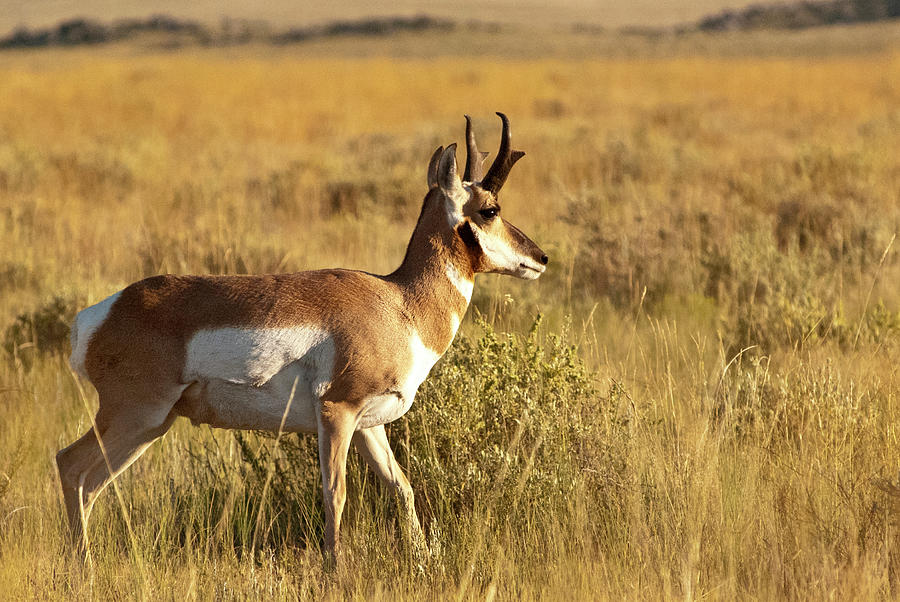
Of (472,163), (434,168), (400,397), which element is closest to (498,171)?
(472,163)

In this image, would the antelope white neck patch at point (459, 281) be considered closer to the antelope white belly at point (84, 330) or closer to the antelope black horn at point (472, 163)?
the antelope black horn at point (472, 163)

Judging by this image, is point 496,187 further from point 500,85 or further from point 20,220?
point 500,85

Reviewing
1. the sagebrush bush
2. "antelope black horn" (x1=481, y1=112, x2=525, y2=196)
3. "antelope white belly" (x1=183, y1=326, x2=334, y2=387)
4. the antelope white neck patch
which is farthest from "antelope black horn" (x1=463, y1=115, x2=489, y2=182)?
"antelope white belly" (x1=183, y1=326, x2=334, y2=387)

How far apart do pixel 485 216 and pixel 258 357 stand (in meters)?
1.06

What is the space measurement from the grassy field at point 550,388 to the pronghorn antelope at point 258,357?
29 centimetres

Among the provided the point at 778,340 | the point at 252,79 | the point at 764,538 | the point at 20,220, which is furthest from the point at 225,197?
the point at 252,79

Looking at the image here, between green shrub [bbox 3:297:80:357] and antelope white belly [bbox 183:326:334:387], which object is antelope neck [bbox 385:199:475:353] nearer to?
A: antelope white belly [bbox 183:326:334:387]

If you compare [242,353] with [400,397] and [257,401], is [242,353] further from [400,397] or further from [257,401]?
[400,397]

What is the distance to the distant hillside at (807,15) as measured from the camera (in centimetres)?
13338

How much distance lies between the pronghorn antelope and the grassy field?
29 cm

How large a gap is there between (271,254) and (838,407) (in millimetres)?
5824

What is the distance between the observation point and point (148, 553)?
12.8 feet

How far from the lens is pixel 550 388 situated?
4641 millimetres

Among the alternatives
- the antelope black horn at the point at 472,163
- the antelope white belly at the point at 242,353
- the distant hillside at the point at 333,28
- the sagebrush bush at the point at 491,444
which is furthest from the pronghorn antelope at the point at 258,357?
the distant hillside at the point at 333,28
